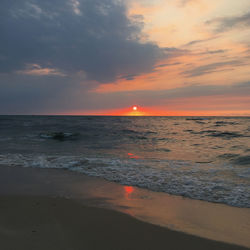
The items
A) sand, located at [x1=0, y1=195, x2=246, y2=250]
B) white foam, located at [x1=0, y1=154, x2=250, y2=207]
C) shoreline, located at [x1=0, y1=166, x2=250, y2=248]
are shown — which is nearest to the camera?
sand, located at [x1=0, y1=195, x2=246, y2=250]

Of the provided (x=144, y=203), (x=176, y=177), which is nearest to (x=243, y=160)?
(x=176, y=177)

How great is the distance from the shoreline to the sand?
0.22 metres

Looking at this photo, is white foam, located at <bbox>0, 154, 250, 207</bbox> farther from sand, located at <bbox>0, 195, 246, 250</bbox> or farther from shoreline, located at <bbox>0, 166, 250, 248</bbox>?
sand, located at <bbox>0, 195, 246, 250</bbox>

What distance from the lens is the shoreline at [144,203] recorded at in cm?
330

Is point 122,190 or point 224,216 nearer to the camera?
point 224,216

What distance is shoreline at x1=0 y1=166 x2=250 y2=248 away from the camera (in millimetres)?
3298

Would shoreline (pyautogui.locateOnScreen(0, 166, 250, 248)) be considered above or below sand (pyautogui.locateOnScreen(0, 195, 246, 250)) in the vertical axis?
below

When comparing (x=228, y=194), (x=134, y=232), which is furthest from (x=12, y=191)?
(x=228, y=194)

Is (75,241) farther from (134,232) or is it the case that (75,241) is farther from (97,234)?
(134,232)

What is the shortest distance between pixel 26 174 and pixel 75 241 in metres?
4.66

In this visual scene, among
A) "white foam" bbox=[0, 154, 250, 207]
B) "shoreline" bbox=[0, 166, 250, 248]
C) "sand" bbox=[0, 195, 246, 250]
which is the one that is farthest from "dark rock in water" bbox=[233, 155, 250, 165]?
"sand" bbox=[0, 195, 246, 250]

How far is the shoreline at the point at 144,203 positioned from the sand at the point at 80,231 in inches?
8.6

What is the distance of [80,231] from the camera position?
3.14 meters

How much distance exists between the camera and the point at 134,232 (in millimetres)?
3180
